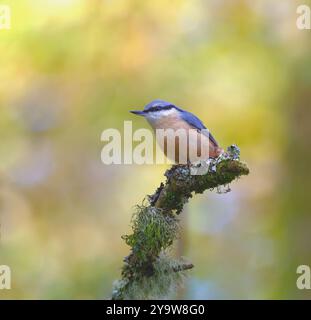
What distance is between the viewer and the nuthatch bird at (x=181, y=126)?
13.9 ft

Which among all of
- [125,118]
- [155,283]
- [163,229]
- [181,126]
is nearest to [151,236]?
[163,229]

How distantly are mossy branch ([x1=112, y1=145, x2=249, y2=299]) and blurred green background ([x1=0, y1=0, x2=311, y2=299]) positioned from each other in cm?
334

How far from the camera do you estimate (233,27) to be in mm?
7070

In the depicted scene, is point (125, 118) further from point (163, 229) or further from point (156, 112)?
point (163, 229)

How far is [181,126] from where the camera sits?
4473 mm

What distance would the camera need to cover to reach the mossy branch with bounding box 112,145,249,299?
9.91ft

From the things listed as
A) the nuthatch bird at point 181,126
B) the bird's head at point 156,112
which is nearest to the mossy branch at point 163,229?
the nuthatch bird at point 181,126

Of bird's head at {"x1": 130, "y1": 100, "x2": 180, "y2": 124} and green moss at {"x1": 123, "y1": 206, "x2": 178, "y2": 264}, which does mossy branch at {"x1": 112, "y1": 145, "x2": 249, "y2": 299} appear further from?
bird's head at {"x1": 130, "y1": 100, "x2": 180, "y2": 124}

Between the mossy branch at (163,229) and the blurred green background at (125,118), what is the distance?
11.0 feet

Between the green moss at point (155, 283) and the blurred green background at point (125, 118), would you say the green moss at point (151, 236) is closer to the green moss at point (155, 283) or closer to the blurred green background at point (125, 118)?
the green moss at point (155, 283)

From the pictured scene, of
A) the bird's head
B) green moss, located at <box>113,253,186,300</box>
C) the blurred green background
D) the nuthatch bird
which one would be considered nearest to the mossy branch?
green moss, located at <box>113,253,186,300</box>

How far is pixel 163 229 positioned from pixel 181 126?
158 cm

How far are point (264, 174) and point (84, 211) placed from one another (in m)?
2.27

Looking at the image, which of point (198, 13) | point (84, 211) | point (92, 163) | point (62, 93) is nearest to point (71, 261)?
point (84, 211)
